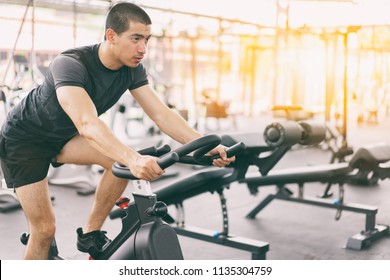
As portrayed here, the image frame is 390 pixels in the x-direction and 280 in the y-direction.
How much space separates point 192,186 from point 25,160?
107 cm

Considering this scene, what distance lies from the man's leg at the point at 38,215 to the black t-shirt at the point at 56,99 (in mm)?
186

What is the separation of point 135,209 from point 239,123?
733 cm

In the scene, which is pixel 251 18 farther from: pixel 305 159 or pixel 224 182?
pixel 224 182

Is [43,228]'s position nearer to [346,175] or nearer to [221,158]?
[221,158]

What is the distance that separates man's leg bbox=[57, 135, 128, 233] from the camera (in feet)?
5.91

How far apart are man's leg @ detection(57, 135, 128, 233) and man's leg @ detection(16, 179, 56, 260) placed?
0.46ft

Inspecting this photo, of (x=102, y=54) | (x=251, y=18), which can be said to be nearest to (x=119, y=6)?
(x=102, y=54)

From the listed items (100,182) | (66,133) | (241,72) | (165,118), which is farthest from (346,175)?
(241,72)

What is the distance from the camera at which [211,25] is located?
7.43 m

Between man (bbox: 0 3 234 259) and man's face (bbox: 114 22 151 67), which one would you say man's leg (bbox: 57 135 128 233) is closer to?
man (bbox: 0 3 234 259)

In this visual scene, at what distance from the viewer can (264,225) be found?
327cm

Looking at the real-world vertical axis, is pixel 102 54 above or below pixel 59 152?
above

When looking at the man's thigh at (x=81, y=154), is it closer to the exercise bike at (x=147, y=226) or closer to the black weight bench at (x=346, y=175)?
the exercise bike at (x=147, y=226)

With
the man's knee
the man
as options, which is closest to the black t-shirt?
the man
